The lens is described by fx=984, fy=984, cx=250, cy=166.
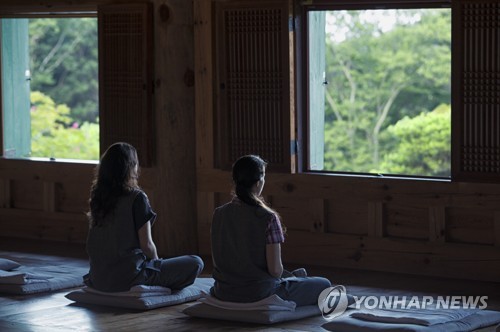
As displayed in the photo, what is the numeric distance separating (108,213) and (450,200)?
219 centimetres

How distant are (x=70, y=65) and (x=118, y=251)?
1111 cm

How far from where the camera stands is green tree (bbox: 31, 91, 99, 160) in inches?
577

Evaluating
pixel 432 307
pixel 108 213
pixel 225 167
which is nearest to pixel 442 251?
pixel 432 307

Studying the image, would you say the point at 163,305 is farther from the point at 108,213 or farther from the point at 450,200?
the point at 450,200

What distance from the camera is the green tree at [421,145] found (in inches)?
510

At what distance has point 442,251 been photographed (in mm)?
6289

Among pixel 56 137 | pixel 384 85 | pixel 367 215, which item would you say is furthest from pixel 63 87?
pixel 367 215

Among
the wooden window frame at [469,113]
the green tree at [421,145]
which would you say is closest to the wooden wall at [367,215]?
the wooden window frame at [469,113]

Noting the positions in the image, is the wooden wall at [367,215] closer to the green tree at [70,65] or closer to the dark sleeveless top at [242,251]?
the dark sleeveless top at [242,251]

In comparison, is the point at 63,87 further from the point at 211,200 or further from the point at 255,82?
the point at 255,82

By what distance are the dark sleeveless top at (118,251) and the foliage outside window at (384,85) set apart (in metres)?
8.25

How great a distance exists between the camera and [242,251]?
16.5 ft

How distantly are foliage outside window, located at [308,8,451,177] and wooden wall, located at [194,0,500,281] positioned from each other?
21.6 ft

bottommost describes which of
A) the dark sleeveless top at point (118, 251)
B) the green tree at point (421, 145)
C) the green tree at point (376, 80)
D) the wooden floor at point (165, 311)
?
the wooden floor at point (165, 311)
